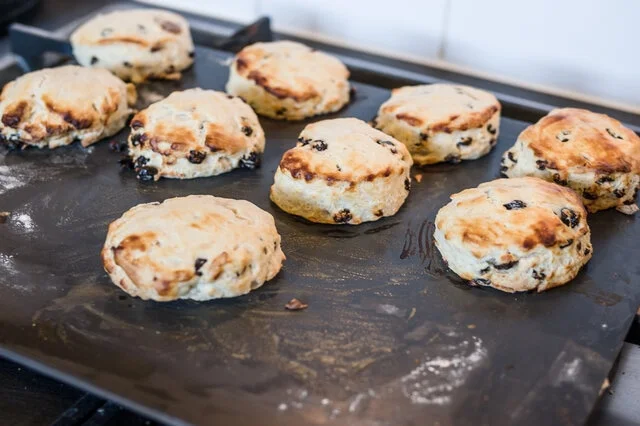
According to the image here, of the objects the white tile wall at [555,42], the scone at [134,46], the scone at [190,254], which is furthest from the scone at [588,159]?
the scone at [134,46]

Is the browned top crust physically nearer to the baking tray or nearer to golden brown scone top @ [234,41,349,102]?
the baking tray

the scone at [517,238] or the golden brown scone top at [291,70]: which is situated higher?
the golden brown scone top at [291,70]

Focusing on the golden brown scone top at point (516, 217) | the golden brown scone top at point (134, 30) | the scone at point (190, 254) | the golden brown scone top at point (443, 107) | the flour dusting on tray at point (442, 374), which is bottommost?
the flour dusting on tray at point (442, 374)

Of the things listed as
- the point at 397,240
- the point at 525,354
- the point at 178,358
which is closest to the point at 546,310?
the point at 525,354

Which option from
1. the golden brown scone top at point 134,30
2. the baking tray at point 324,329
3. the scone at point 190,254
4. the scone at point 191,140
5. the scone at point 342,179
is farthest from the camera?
the golden brown scone top at point 134,30

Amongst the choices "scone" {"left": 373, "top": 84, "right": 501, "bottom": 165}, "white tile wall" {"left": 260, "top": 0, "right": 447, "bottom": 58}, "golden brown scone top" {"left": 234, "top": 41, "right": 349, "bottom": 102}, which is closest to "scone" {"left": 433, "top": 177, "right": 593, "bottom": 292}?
"scone" {"left": 373, "top": 84, "right": 501, "bottom": 165}

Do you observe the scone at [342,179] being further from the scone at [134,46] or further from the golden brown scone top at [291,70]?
the scone at [134,46]

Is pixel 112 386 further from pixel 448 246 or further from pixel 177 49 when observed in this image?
pixel 177 49
